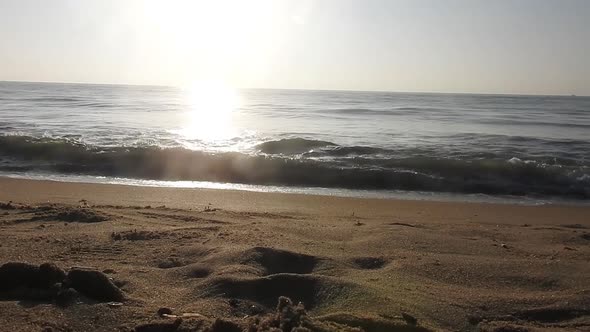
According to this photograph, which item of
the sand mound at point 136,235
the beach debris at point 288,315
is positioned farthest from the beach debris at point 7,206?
the beach debris at point 288,315

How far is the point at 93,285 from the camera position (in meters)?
2.63

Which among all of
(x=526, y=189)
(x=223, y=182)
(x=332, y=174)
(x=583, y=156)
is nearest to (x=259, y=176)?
(x=223, y=182)

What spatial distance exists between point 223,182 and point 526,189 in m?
5.26

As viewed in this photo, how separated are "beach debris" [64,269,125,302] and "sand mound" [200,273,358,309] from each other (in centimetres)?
46

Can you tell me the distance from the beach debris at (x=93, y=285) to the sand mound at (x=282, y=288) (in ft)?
1.50

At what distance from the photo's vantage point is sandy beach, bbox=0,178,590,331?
2.45m

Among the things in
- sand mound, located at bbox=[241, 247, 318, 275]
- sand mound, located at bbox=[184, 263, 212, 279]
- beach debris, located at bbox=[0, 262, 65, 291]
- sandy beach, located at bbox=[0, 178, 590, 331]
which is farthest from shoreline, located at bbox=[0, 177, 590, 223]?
beach debris, located at bbox=[0, 262, 65, 291]

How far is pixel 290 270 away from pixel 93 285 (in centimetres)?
122

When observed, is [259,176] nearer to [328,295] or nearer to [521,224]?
[521,224]

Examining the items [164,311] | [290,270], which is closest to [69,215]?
[290,270]

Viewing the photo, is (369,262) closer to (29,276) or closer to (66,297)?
(66,297)

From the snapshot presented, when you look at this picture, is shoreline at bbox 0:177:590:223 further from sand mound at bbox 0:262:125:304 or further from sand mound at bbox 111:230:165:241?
sand mound at bbox 0:262:125:304

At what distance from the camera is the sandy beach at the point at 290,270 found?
8.02 ft

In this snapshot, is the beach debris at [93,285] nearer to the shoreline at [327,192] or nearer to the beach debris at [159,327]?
the beach debris at [159,327]
